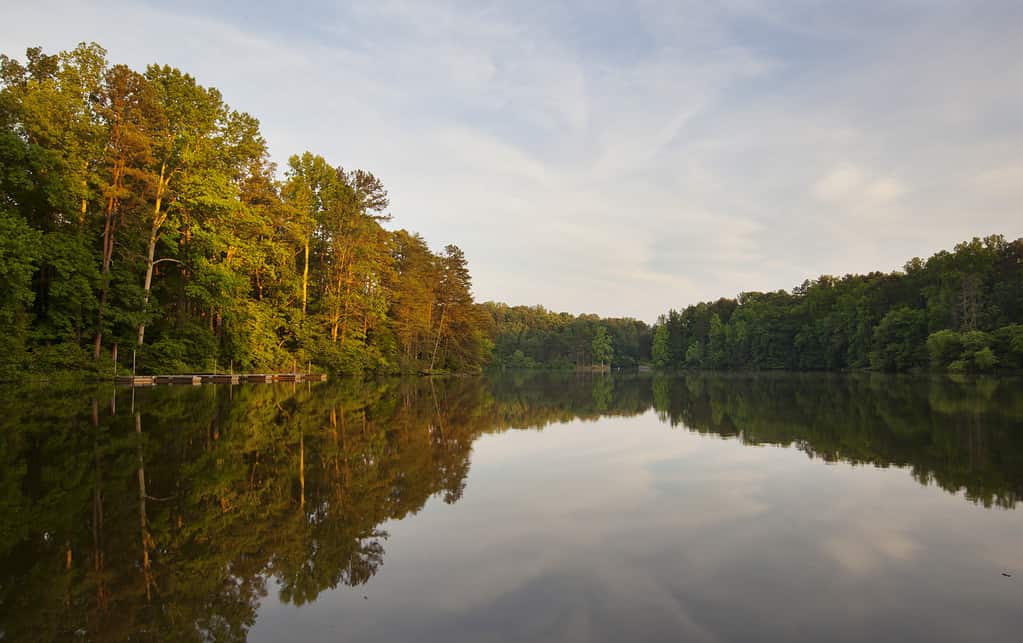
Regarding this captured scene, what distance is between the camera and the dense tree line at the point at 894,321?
53.4m

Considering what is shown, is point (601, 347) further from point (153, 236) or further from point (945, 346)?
point (153, 236)

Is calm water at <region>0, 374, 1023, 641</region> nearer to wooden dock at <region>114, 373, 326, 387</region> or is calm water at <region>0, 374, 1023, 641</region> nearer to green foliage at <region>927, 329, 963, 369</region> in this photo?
wooden dock at <region>114, 373, 326, 387</region>

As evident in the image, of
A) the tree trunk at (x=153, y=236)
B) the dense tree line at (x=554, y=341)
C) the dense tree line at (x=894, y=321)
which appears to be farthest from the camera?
the dense tree line at (x=554, y=341)

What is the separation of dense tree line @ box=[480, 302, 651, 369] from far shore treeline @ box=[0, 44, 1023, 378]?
7007 cm

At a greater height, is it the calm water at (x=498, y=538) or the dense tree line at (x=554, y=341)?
the dense tree line at (x=554, y=341)

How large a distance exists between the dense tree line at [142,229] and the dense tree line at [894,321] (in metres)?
55.5

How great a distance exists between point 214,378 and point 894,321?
66702 mm

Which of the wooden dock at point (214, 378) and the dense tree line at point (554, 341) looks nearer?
the wooden dock at point (214, 378)

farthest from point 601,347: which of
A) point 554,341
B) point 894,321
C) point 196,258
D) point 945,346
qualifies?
point 196,258

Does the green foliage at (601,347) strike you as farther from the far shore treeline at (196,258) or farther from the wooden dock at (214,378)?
the wooden dock at (214,378)

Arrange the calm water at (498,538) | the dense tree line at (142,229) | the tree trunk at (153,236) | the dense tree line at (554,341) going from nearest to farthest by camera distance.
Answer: the calm water at (498,538)
the dense tree line at (142,229)
the tree trunk at (153,236)
the dense tree line at (554,341)

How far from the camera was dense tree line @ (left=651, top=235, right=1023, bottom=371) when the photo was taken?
53438mm

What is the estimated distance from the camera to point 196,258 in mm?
27828

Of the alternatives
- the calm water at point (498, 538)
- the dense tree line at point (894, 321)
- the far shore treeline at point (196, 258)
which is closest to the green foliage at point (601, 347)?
the dense tree line at point (894, 321)
